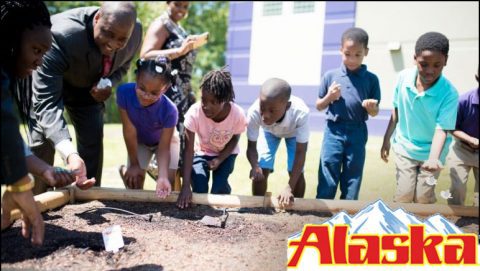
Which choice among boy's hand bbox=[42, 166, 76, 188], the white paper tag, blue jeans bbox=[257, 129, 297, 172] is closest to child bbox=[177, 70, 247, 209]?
blue jeans bbox=[257, 129, 297, 172]

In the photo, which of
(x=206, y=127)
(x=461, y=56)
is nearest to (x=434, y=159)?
(x=206, y=127)

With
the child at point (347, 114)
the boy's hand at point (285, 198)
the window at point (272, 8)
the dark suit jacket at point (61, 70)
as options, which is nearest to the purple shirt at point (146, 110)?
the dark suit jacket at point (61, 70)

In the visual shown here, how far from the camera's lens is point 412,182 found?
3611 millimetres

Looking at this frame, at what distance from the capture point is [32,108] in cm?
285

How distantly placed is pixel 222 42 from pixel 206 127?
2432cm

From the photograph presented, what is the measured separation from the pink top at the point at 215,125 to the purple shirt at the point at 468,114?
6.07 feet

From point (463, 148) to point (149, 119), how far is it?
263 centimetres

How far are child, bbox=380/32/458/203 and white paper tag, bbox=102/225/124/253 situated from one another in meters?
2.11

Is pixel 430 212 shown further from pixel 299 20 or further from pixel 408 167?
pixel 299 20

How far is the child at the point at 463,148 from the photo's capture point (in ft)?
11.7

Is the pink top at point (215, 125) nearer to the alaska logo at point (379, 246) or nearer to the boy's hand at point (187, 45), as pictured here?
the boy's hand at point (187, 45)

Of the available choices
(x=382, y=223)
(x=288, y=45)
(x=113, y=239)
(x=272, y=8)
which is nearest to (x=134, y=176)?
(x=113, y=239)

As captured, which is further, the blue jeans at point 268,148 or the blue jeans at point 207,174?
the blue jeans at point 268,148

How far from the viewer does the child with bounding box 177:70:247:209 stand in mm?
3094
